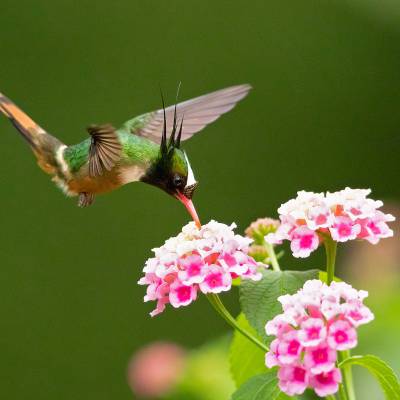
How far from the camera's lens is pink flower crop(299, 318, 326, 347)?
1.51 m

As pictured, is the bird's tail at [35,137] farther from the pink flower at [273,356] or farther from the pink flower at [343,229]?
the pink flower at [273,356]

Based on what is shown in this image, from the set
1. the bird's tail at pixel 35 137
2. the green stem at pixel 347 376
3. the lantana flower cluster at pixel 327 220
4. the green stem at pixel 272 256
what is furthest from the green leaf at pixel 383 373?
the bird's tail at pixel 35 137

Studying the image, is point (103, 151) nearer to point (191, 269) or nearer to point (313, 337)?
point (191, 269)

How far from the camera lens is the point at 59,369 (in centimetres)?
636

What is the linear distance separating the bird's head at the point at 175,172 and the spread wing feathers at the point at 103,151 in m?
0.09

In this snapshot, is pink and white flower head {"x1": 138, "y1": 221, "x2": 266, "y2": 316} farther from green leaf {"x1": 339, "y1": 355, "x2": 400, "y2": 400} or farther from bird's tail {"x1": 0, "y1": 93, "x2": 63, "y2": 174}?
bird's tail {"x1": 0, "y1": 93, "x2": 63, "y2": 174}

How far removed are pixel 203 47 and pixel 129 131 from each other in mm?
4755

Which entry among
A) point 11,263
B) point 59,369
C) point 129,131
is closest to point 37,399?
point 59,369

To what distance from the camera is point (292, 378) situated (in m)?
1.52

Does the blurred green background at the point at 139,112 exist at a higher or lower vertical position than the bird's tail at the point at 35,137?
higher

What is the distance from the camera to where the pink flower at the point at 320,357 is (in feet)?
4.94

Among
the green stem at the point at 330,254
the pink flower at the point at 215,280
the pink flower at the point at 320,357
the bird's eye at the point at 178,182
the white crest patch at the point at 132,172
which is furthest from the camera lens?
the white crest patch at the point at 132,172

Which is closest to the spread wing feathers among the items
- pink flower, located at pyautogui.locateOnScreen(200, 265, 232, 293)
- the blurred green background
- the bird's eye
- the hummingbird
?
the hummingbird

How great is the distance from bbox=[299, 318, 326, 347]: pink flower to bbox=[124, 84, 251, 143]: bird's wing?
0.96m
